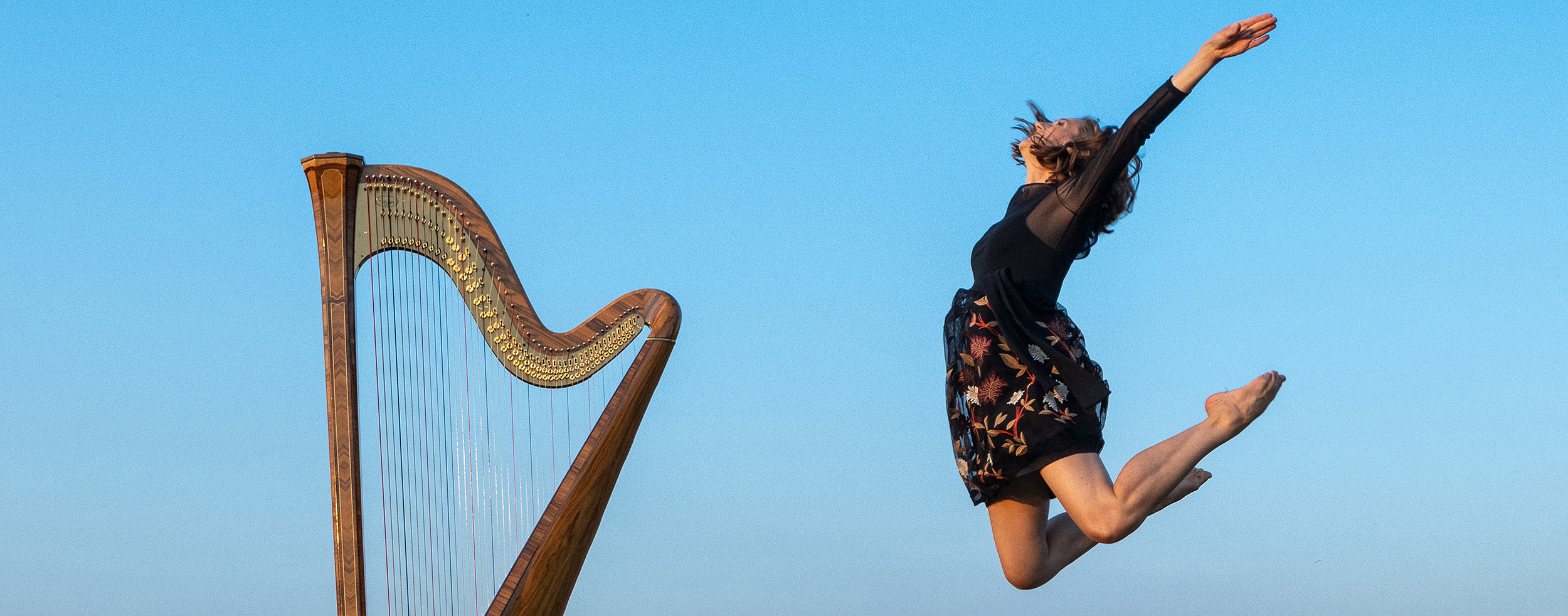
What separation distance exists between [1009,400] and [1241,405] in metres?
0.57

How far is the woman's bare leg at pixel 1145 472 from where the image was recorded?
4.55 m

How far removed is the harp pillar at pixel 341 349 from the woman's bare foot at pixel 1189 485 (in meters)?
2.15

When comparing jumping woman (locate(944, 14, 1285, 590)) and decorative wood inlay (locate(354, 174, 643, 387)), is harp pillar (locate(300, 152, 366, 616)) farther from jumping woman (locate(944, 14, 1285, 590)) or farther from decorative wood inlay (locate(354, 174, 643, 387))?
jumping woman (locate(944, 14, 1285, 590))

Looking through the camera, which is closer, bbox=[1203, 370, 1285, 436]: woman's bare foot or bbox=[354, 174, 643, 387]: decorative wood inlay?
bbox=[1203, 370, 1285, 436]: woman's bare foot

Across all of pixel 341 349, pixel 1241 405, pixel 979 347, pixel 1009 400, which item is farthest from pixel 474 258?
pixel 1241 405

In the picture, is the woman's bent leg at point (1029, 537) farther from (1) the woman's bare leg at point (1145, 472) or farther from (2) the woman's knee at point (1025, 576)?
(1) the woman's bare leg at point (1145, 472)

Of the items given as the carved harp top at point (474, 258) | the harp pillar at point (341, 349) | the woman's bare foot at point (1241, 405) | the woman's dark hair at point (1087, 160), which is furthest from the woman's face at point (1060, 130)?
the harp pillar at point (341, 349)

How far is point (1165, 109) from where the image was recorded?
14.8 feet

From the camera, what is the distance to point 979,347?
15.9 ft

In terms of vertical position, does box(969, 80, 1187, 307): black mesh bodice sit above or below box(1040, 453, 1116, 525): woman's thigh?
above

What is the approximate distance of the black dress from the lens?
4.70 metres

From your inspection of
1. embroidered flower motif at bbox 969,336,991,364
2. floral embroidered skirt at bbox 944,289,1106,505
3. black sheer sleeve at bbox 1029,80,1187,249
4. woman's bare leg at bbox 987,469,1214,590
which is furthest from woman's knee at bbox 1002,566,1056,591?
black sheer sleeve at bbox 1029,80,1187,249

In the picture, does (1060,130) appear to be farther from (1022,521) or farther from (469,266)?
(469,266)

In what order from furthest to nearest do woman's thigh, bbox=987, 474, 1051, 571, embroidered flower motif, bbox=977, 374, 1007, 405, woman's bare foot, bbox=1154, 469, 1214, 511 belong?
woman's bare foot, bbox=1154, 469, 1214, 511
woman's thigh, bbox=987, 474, 1051, 571
embroidered flower motif, bbox=977, 374, 1007, 405
